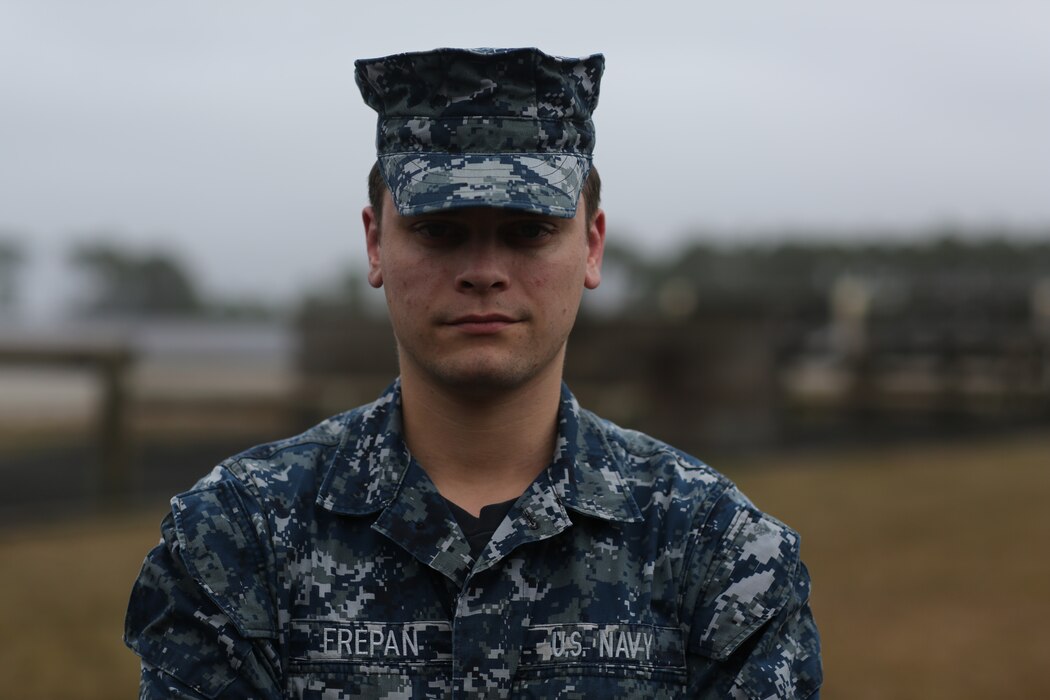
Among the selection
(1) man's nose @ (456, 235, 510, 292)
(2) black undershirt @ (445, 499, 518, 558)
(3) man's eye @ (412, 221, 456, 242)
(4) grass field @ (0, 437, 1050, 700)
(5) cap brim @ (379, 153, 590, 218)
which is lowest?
(4) grass field @ (0, 437, 1050, 700)

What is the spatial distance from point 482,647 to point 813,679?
537 mm

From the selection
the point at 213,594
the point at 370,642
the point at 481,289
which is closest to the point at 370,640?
the point at 370,642

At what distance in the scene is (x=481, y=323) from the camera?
1.89 meters

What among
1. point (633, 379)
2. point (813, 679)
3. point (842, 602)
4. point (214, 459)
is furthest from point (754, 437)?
point (813, 679)

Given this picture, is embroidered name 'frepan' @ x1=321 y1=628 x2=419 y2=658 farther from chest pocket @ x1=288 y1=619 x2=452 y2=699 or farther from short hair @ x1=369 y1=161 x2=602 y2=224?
short hair @ x1=369 y1=161 x2=602 y2=224

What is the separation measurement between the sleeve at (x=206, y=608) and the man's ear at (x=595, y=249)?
A: 0.69 m

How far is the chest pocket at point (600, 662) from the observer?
1.90 meters

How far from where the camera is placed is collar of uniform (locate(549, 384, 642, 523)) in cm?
203

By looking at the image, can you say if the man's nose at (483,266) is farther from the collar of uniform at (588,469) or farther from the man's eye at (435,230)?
the collar of uniform at (588,469)

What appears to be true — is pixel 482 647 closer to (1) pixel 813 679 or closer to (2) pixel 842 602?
(1) pixel 813 679

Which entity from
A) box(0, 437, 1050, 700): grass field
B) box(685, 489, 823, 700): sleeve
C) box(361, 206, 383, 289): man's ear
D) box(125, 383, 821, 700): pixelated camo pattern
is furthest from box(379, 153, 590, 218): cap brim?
box(0, 437, 1050, 700): grass field

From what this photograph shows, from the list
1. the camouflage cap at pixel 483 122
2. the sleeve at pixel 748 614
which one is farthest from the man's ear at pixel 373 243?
the sleeve at pixel 748 614

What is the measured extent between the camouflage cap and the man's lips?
187 mm

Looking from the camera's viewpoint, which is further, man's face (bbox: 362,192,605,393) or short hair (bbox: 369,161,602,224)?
short hair (bbox: 369,161,602,224)
